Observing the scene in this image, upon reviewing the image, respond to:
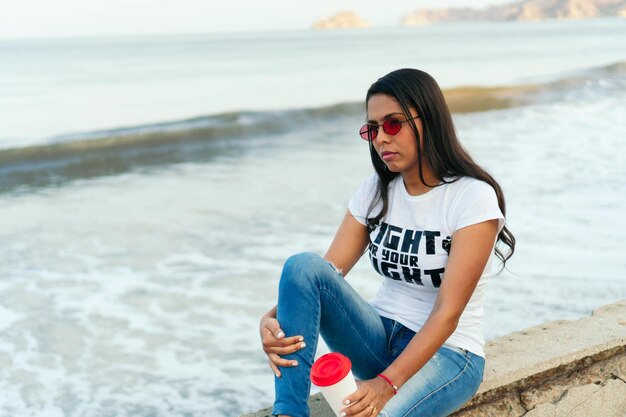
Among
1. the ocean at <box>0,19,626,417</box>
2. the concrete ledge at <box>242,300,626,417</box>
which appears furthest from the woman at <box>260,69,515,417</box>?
the ocean at <box>0,19,626,417</box>

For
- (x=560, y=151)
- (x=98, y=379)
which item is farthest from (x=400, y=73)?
(x=560, y=151)

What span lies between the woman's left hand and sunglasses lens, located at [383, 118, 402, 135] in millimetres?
727

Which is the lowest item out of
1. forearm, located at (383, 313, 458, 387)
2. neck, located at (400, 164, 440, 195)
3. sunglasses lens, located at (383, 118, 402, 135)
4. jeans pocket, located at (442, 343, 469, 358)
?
jeans pocket, located at (442, 343, 469, 358)

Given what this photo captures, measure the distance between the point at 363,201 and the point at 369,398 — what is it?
0.73 m

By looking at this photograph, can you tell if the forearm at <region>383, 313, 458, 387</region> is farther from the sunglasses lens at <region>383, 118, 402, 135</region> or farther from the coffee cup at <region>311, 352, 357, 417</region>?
the sunglasses lens at <region>383, 118, 402, 135</region>

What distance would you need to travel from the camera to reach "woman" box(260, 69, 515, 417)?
2.19 m

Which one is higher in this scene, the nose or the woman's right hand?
the nose

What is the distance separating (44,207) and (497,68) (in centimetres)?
1993

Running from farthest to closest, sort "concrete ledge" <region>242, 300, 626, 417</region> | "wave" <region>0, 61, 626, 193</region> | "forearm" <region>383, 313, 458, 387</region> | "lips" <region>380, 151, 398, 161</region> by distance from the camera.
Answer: "wave" <region>0, 61, 626, 193</region>, "concrete ledge" <region>242, 300, 626, 417</region>, "lips" <region>380, 151, 398, 161</region>, "forearm" <region>383, 313, 458, 387</region>

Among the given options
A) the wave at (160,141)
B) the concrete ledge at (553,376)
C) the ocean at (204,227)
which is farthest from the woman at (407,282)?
the wave at (160,141)

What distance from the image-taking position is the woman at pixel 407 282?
7.18 ft

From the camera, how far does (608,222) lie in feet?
20.3

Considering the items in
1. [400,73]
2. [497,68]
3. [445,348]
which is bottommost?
[497,68]

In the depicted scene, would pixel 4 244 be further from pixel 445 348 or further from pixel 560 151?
pixel 560 151
